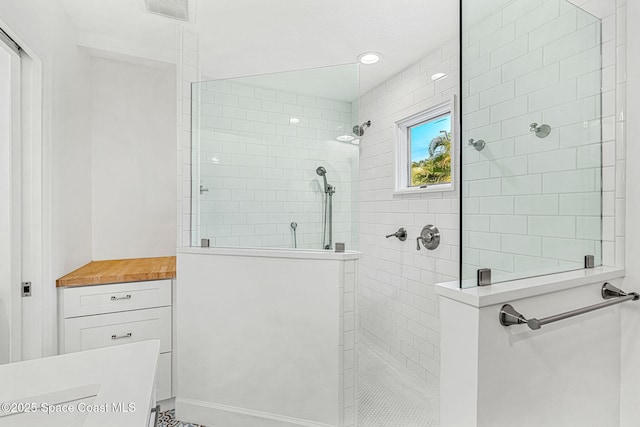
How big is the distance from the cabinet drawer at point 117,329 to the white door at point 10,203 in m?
0.28

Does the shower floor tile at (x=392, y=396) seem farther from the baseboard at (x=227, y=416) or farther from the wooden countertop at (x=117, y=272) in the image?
the wooden countertop at (x=117, y=272)

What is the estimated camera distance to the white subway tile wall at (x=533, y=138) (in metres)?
1.02

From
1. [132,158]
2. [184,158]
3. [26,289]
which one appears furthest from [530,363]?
[132,158]

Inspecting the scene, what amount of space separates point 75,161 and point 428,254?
2.60 m

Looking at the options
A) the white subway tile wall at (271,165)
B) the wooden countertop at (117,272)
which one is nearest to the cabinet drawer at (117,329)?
the wooden countertop at (117,272)

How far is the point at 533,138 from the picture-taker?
1143 mm

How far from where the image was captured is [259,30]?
2139 mm

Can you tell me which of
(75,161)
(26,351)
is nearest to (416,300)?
(26,351)

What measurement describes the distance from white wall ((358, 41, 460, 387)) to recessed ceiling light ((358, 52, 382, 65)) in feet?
1.01

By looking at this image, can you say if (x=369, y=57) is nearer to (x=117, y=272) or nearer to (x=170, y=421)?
(x=117, y=272)

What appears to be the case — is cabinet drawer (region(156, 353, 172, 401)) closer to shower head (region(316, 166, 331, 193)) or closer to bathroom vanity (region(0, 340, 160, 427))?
bathroom vanity (region(0, 340, 160, 427))

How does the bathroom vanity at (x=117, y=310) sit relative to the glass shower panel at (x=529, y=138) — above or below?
below

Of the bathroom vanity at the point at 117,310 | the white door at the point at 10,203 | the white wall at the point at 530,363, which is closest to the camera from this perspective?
the white wall at the point at 530,363

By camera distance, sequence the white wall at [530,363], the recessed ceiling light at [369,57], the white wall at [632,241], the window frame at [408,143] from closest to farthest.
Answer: the white wall at [530,363] → the white wall at [632,241] → the window frame at [408,143] → the recessed ceiling light at [369,57]
